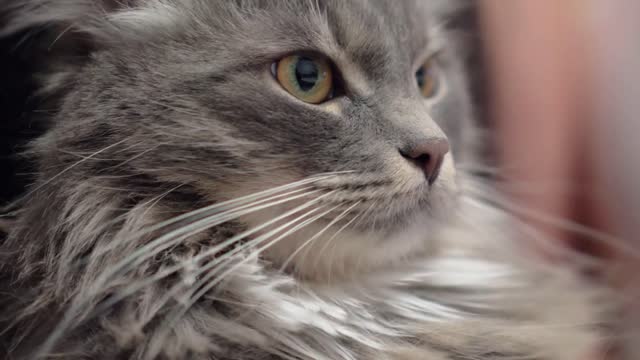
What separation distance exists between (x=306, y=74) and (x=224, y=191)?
183 mm

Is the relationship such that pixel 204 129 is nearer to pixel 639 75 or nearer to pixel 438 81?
pixel 438 81

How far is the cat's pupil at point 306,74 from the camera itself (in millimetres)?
872

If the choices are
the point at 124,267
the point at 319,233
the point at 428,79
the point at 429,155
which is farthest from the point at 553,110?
the point at 124,267

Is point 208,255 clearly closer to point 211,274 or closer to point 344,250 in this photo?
point 211,274

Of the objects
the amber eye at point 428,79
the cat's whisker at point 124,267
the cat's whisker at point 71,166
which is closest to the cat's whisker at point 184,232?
the cat's whisker at point 124,267

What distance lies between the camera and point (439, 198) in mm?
926

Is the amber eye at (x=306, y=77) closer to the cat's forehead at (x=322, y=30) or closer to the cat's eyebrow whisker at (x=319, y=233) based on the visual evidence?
the cat's forehead at (x=322, y=30)

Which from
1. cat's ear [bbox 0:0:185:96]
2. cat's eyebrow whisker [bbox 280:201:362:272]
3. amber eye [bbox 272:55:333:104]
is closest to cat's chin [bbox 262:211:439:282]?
cat's eyebrow whisker [bbox 280:201:362:272]

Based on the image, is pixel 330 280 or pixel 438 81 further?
pixel 438 81

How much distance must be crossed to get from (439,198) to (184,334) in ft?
1.25

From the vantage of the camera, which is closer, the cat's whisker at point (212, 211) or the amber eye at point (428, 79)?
the cat's whisker at point (212, 211)

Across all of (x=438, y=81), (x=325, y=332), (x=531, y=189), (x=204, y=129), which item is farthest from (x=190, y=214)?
(x=531, y=189)

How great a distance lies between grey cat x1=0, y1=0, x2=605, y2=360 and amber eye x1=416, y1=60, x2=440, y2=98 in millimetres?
188

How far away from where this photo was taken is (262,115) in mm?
830
